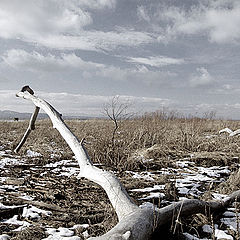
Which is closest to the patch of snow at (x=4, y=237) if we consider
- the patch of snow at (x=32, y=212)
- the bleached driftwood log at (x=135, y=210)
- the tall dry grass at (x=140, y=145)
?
the patch of snow at (x=32, y=212)

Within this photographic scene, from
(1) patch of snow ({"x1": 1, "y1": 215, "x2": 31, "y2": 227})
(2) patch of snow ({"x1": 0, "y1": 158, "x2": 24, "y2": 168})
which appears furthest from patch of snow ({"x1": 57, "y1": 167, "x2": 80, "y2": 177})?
(1) patch of snow ({"x1": 1, "y1": 215, "x2": 31, "y2": 227})

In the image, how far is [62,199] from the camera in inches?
142

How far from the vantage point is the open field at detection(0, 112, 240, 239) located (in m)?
2.68

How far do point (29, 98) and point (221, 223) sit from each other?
5.02 m

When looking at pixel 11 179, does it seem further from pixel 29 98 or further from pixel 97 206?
pixel 29 98

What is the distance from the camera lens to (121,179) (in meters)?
4.74

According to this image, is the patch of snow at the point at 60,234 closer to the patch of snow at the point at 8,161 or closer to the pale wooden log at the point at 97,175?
the pale wooden log at the point at 97,175

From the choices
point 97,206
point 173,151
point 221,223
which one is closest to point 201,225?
point 221,223

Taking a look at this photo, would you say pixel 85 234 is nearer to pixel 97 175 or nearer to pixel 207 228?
pixel 97 175

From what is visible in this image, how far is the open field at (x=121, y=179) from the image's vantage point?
2676mm

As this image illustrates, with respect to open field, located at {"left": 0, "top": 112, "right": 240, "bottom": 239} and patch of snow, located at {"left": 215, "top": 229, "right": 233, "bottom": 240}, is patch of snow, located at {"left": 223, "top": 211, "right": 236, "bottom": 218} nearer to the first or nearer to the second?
open field, located at {"left": 0, "top": 112, "right": 240, "bottom": 239}

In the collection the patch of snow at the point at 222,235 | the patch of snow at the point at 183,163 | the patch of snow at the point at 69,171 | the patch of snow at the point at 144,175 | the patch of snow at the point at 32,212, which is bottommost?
the patch of snow at the point at 32,212

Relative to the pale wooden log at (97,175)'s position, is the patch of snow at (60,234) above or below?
below

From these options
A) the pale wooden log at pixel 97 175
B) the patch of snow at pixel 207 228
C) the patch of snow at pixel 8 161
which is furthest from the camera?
the patch of snow at pixel 8 161
